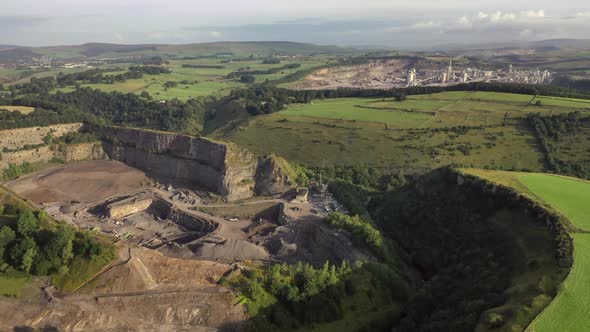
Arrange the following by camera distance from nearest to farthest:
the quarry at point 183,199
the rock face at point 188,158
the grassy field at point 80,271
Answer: the grassy field at point 80,271 < the quarry at point 183,199 < the rock face at point 188,158

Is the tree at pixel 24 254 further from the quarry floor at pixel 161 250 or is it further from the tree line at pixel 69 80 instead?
the tree line at pixel 69 80

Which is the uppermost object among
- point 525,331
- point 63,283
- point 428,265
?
point 525,331

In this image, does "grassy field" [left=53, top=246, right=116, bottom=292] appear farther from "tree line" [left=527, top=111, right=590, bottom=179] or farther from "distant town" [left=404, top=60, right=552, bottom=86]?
"distant town" [left=404, top=60, right=552, bottom=86]

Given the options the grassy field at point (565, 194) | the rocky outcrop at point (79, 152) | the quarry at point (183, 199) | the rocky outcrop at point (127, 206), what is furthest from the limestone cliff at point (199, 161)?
the grassy field at point (565, 194)

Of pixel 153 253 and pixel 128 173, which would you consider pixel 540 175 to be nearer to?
pixel 153 253

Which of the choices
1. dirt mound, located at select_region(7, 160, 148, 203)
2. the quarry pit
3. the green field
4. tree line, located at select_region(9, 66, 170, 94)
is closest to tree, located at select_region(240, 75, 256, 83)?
tree line, located at select_region(9, 66, 170, 94)

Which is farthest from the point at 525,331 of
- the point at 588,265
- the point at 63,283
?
the point at 63,283
